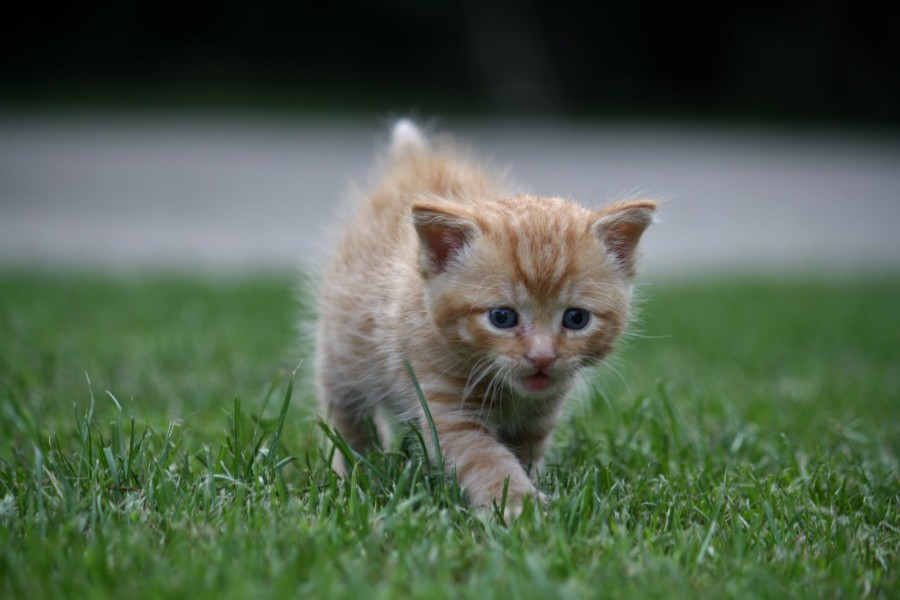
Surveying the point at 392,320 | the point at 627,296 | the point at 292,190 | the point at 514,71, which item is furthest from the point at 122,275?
the point at 514,71

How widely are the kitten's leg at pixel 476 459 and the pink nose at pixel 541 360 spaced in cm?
28

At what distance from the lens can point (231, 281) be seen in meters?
7.21

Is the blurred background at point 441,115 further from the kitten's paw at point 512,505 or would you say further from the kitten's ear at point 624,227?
the kitten's paw at point 512,505

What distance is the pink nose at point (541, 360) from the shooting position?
2.68 metres

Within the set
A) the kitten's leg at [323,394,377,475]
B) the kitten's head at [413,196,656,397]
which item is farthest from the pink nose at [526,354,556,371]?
the kitten's leg at [323,394,377,475]

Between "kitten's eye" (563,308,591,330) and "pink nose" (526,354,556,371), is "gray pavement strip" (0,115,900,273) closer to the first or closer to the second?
"kitten's eye" (563,308,591,330)

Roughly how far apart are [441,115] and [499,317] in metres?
16.5

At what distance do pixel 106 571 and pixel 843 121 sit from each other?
21427 mm

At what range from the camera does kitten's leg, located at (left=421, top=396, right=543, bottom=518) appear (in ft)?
8.73

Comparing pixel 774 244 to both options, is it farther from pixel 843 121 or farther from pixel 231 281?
pixel 843 121

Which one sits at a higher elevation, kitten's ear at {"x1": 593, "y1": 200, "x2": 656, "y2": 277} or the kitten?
kitten's ear at {"x1": 593, "y1": 200, "x2": 656, "y2": 277}

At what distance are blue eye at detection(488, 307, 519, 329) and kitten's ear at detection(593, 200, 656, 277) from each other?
1.29 feet

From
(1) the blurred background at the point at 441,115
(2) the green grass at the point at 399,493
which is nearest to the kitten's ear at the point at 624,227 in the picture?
(2) the green grass at the point at 399,493

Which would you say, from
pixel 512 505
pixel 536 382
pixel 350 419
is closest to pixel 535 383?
pixel 536 382
